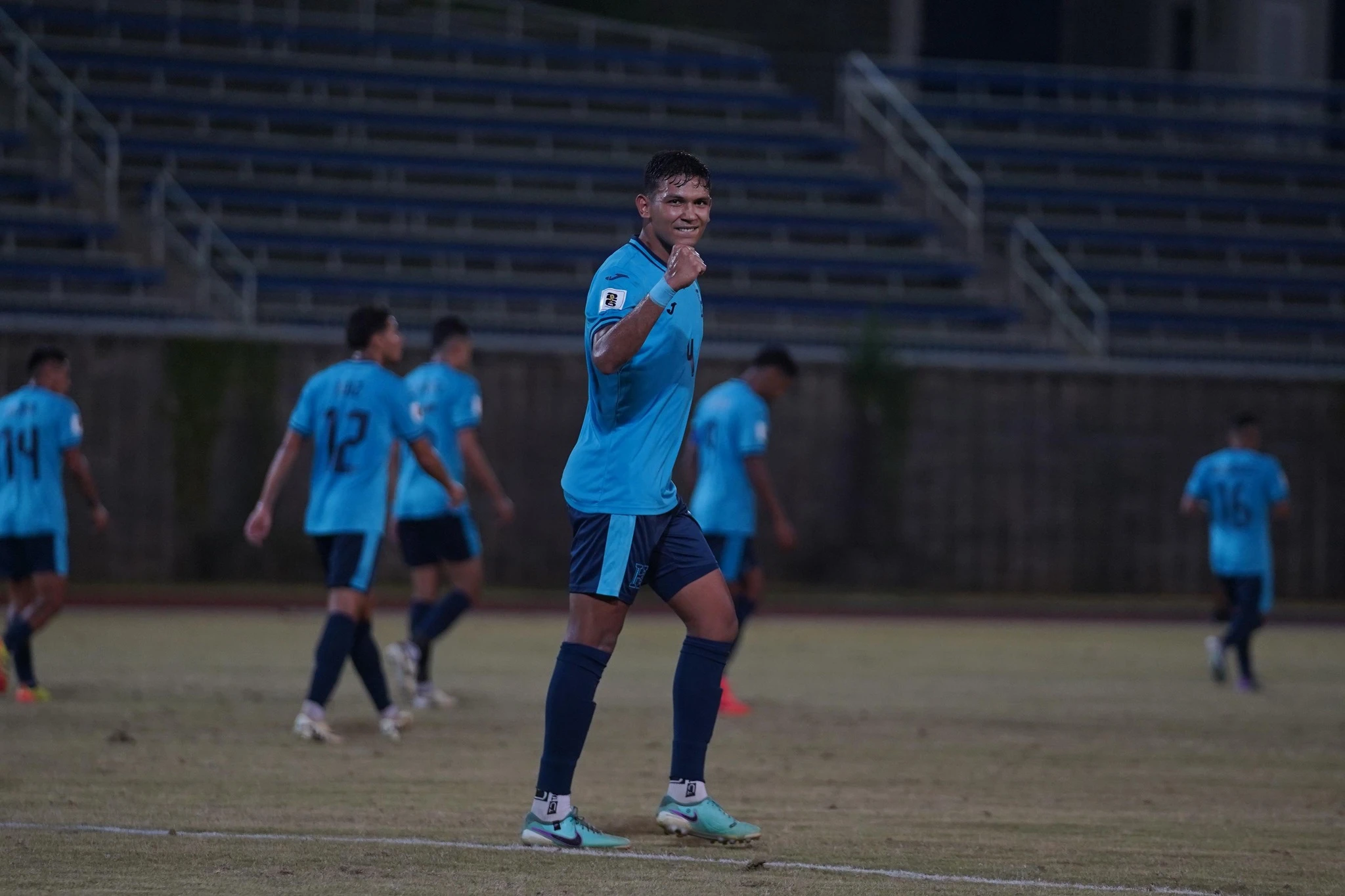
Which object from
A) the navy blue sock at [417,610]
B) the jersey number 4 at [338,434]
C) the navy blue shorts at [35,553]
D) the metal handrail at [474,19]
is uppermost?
the metal handrail at [474,19]

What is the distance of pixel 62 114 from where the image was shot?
22797 millimetres

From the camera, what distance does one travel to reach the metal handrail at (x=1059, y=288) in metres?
22.5

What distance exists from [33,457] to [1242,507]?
28.4 ft

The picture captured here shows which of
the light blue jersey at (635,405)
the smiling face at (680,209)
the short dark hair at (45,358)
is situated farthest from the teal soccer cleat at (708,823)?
the short dark hair at (45,358)

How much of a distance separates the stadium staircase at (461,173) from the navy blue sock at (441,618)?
35.3 ft

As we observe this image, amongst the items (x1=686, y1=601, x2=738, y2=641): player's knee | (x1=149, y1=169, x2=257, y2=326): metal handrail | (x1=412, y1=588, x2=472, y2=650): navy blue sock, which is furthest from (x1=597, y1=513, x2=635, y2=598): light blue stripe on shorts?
(x1=149, y1=169, x2=257, y2=326): metal handrail

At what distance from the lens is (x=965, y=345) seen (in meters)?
22.8

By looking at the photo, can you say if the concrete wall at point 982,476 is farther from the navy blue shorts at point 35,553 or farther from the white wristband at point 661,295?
the white wristband at point 661,295

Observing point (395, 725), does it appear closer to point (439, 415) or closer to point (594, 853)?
point (439, 415)

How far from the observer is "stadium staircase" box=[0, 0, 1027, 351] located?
22234mm

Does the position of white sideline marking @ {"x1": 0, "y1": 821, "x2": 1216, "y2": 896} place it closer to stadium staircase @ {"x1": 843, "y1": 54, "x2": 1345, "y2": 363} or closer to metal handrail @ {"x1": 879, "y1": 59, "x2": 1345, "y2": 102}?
stadium staircase @ {"x1": 843, "y1": 54, "x2": 1345, "y2": 363}

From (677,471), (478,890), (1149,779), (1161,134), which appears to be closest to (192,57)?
(677,471)

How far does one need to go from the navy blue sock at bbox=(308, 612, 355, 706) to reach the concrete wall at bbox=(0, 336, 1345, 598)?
39.6 ft

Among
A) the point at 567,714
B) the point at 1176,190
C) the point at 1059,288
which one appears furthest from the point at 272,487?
the point at 1176,190
